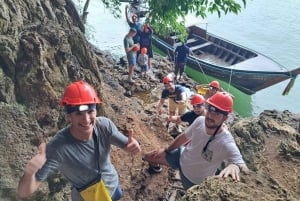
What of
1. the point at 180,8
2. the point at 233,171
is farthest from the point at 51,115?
the point at 180,8

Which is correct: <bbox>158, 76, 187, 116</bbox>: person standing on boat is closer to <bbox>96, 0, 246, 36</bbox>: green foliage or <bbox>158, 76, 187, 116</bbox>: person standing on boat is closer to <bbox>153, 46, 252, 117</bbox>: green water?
<bbox>96, 0, 246, 36</bbox>: green foliage

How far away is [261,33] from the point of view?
25859 mm

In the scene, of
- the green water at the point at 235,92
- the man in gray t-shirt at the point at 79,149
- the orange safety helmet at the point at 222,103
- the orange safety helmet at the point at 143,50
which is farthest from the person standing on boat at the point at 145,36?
the man in gray t-shirt at the point at 79,149

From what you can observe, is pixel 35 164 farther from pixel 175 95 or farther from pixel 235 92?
pixel 235 92

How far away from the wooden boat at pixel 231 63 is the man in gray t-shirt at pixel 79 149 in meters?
13.3

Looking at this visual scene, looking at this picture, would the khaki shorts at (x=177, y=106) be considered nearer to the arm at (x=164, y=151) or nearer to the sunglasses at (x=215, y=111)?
the arm at (x=164, y=151)

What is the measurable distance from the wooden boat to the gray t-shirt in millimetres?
13242

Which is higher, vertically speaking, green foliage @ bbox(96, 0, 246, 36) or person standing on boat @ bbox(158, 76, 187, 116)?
green foliage @ bbox(96, 0, 246, 36)

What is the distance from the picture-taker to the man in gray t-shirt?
2.86 meters

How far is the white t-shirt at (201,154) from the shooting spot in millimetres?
3455

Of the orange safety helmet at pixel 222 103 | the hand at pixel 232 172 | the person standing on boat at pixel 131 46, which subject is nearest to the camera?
the hand at pixel 232 172

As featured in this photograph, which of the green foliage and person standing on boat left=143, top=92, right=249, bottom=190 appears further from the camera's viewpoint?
the green foliage

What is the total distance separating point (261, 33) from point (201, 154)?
23966mm

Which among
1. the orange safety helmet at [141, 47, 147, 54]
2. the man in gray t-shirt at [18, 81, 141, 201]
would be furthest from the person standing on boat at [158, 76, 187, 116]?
the man in gray t-shirt at [18, 81, 141, 201]
